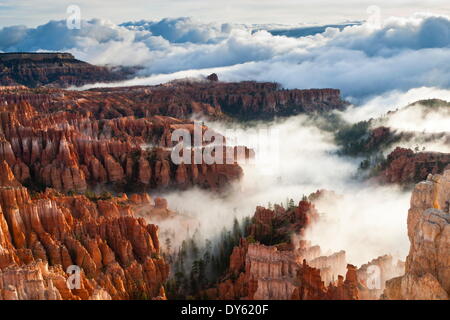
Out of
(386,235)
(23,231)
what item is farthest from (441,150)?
(23,231)

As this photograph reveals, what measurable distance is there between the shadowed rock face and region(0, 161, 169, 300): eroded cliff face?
134 meters

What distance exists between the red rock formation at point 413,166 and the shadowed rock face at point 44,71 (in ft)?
423

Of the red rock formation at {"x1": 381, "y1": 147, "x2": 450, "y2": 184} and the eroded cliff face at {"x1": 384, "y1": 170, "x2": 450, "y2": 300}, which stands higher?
the eroded cliff face at {"x1": 384, "y1": 170, "x2": 450, "y2": 300}

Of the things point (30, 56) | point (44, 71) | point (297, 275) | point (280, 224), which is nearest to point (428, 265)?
point (297, 275)

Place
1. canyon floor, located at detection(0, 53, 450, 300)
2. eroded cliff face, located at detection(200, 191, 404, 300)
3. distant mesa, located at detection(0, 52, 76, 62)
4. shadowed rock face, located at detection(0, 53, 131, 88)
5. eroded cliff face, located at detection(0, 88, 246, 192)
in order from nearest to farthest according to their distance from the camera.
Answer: canyon floor, located at detection(0, 53, 450, 300), eroded cliff face, located at detection(200, 191, 404, 300), eroded cliff face, located at detection(0, 88, 246, 192), shadowed rock face, located at detection(0, 53, 131, 88), distant mesa, located at detection(0, 52, 76, 62)

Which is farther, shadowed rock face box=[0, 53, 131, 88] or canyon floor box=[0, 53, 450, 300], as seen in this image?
shadowed rock face box=[0, 53, 131, 88]

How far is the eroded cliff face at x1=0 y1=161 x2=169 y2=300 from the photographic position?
27469mm

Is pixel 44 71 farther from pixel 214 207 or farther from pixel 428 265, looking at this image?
pixel 428 265

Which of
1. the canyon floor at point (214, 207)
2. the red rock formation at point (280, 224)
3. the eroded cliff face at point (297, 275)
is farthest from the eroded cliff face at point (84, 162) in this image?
the eroded cliff face at point (297, 275)

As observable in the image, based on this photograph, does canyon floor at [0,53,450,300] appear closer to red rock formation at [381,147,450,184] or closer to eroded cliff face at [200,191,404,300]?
eroded cliff face at [200,191,404,300]

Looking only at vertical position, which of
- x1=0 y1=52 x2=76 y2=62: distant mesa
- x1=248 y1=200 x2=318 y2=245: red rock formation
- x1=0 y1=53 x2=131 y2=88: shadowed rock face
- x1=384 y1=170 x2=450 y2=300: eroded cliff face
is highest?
x1=0 y1=52 x2=76 y2=62: distant mesa

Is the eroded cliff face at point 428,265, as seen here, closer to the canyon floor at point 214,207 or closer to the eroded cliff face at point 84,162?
the canyon floor at point 214,207

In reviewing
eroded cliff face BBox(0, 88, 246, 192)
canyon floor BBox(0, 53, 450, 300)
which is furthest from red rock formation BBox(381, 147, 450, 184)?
eroded cliff face BBox(0, 88, 246, 192)

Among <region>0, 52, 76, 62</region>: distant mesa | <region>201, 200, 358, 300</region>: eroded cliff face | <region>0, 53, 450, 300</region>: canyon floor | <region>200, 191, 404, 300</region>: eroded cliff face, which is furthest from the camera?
<region>0, 52, 76, 62</region>: distant mesa
